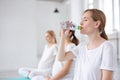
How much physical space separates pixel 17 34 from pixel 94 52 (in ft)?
14.2

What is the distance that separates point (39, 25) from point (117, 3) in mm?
3677

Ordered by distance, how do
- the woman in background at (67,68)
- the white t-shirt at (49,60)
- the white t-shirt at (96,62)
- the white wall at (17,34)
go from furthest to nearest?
the white wall at (17,34) < the white t-shirt at (49,60) < the woman in background at (67,68) < the white t-shirt at (96,62)

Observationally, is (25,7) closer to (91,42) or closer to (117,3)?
(117,3)

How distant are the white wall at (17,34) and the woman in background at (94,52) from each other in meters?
4.14

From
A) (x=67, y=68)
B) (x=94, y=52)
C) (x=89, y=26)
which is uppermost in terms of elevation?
(x=89, y=26)

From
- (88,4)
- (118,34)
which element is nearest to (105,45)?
(118,34)

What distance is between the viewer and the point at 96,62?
3.92 ft

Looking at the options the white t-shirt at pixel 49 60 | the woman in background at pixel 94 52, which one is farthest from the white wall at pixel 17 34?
the woman in background at pixel 94 52

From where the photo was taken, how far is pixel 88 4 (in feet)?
15.4

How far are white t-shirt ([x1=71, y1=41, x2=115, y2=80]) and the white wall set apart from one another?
168 inches

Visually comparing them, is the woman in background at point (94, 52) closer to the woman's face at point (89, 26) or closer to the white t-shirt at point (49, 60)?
the woman's face at point (89, 26)

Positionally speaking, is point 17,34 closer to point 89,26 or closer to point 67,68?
point 67,68

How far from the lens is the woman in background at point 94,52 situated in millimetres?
1168

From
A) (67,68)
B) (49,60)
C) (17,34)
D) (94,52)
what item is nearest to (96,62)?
(94,52)
